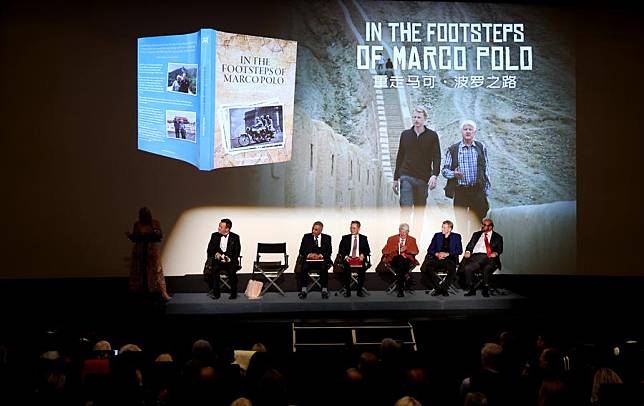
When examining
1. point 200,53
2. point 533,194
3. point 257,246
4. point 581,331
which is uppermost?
point 200,53

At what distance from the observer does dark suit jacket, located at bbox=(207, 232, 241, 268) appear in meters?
8.74

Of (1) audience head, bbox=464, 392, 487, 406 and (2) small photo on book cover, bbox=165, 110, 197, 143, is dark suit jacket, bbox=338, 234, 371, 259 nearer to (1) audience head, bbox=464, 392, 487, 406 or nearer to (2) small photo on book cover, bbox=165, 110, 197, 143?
(2) small photo on book cover, bbox=165, 110, 197, 143

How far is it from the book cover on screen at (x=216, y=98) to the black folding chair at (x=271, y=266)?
106cm

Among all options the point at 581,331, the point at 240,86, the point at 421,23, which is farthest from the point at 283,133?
the point at 581,331

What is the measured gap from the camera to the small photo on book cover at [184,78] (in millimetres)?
9492

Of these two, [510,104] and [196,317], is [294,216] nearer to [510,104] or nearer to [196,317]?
[196,317]

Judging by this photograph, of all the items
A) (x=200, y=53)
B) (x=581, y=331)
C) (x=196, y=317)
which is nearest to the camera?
(x=581, y=331)

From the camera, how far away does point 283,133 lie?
32.2 feet

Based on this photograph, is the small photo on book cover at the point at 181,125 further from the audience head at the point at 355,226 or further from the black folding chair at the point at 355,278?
the black folding chair at the point at 355,278

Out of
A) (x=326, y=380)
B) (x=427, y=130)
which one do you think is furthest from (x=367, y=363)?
(x=427, y=130)

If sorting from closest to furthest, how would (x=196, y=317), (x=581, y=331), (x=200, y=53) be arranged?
(x=581, y=331)
(x=196, y=317)
(x=200, y=53)

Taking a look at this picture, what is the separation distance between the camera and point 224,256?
8695mm

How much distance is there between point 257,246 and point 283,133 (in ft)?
4.53

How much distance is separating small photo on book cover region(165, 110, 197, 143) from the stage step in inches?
112
